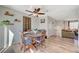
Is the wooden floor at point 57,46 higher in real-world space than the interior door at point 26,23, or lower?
lower

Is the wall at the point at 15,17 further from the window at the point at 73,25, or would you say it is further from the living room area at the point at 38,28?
the window at the point at 73,25

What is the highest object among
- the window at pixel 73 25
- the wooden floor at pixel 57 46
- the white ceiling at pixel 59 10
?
the white ceiling at pixel 59 10

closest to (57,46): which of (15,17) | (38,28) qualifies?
(38,28)

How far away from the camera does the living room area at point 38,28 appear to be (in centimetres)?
220

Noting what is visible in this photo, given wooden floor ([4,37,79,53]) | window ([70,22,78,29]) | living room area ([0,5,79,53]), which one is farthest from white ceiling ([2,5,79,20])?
wooden floor ([4,37,79,53])

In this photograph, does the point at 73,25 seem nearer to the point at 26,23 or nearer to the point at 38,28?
the point at 38,28

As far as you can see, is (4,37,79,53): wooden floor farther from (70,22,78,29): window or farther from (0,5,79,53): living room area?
(70,22,78,29): window

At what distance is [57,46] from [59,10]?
708 mm

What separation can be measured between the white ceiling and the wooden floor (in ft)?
1.45

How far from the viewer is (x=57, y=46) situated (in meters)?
2.24

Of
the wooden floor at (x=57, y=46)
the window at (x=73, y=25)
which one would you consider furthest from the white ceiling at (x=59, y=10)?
the wooden floor at (x=57, y=46)
